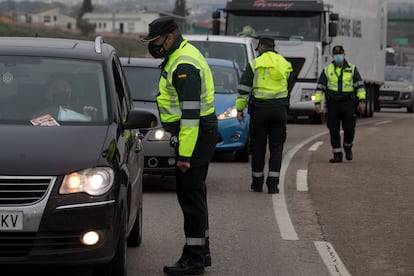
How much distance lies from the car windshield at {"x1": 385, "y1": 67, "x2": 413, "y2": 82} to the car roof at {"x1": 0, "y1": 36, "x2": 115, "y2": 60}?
36.0 meters

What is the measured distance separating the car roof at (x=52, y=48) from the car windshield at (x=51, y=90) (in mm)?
50

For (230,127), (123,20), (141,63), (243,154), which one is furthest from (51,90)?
(123,20)

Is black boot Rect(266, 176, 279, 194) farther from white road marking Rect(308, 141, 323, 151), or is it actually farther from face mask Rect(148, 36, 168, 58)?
white road marking Rect(308, 141, 323, 151)

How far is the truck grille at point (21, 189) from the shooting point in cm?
670

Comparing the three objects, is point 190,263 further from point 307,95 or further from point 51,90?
point 307,95

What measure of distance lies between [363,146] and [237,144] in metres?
5.19

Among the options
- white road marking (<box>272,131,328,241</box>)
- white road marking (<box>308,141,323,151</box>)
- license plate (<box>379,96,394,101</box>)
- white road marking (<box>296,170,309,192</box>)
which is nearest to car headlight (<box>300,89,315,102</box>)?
white road marking (<box>308,141,323,151</box>)

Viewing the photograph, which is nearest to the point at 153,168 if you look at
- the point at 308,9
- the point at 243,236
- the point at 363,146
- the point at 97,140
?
the point at 243,236

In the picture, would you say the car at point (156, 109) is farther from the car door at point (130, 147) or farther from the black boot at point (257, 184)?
the black boot at point (257, 184)

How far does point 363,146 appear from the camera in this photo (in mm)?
21406

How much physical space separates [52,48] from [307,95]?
20.6m

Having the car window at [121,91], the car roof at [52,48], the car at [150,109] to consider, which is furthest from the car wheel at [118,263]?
the car at [150,109]

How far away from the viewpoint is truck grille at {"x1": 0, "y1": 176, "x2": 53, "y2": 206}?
6703mm

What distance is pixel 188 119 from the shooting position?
7.78 meters
